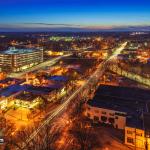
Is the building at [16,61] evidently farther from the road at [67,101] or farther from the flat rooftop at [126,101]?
the flat rooftop at [126,101]

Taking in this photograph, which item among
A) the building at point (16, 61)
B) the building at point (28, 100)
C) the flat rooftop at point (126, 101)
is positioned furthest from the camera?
the building at point (16, 61)

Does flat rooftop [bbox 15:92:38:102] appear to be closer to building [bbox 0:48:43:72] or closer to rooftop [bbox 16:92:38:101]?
rooftop [bbox 16:92:38:101]

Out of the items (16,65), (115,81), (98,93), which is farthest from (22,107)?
(16,65)

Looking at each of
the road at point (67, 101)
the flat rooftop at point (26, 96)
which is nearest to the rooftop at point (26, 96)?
the flat rooftop at point (26, 96)

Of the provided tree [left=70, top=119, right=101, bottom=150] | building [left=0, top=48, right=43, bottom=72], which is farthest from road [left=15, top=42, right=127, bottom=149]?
building [left=0, top=48, right=43, bottom=72]

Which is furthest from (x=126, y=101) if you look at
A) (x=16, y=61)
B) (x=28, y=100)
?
(x=16, y=61)

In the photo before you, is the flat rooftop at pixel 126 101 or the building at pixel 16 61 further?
the building at pixel 16 61

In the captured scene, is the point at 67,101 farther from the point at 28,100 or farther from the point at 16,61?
the point at 16,61

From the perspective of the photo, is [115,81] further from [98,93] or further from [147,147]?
[147,147]

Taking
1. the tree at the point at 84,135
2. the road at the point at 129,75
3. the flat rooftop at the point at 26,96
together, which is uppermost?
the road at the point at 129,75
